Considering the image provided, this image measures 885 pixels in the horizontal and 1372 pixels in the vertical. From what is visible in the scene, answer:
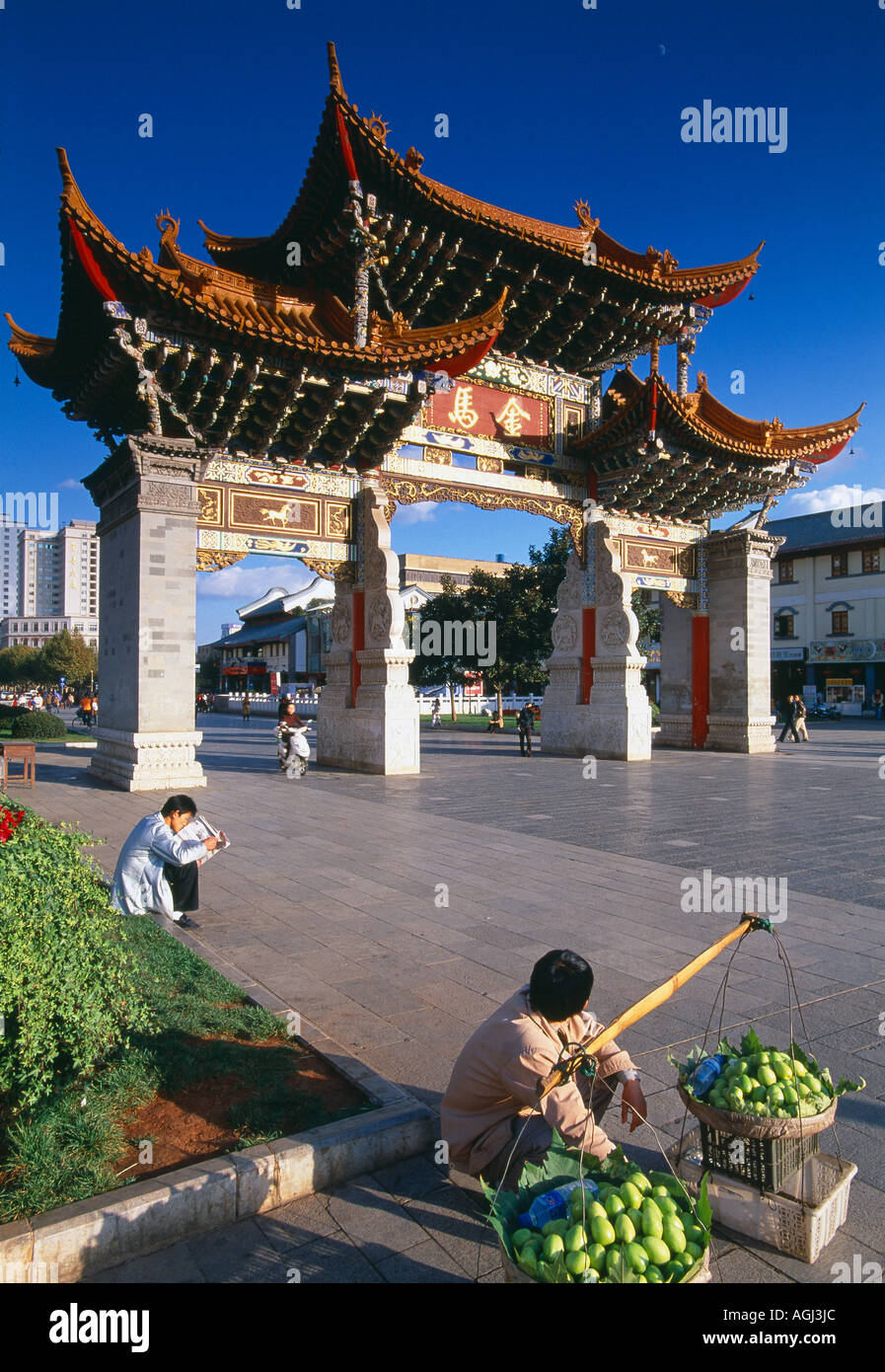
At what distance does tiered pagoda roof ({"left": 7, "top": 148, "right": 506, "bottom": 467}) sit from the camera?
10945 millimetres

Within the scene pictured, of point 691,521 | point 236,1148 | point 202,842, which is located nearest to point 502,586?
point 691,521

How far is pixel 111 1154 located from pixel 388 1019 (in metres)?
1.60

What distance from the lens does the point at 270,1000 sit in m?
4.22

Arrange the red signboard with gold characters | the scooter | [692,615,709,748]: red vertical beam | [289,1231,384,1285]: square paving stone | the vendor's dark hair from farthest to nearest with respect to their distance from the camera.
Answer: [692,615,709,748]: red vertical beam → the red signboard with gold characters → the scooter → the vendor's dark hair → [289,1231,384,1285]: square paving stone

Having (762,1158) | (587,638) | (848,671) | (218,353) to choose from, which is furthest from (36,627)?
(762,1158)

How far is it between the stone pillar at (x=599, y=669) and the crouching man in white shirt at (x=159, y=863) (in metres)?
13.5

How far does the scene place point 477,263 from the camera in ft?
49.4

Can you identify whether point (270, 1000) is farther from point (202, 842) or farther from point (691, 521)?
point (691, 521)

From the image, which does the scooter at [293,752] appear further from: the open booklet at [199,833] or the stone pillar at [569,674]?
the open booklet at [199,833]

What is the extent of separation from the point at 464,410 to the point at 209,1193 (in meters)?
15.5

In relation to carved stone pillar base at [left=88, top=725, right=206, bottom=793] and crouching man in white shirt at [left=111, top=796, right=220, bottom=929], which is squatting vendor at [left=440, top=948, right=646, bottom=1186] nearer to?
crouching man in white shirt at [left=111, top=796, right=220, bottom=929]

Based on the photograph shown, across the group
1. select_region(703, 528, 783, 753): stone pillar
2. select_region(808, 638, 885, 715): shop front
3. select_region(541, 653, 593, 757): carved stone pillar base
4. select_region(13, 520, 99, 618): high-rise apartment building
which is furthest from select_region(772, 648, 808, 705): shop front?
select_region(13, 520, 99, 618): high-rise apartment building

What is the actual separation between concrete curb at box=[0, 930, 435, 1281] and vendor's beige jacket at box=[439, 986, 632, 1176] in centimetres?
29

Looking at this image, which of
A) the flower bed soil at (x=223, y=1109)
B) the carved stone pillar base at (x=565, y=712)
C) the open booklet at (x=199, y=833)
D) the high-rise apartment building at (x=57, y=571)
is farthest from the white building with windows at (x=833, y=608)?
the high-rise apartment building at (x=57, y=571)
